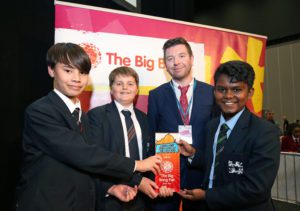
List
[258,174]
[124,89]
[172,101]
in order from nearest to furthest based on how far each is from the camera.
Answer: [258,174], [124,89], [172,101]

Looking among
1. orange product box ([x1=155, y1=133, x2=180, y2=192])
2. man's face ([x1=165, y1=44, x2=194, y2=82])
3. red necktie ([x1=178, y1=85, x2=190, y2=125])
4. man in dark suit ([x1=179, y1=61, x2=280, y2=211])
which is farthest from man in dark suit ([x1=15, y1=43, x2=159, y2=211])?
man's face ([x1=165, y1=44, x2=194, y2=82])

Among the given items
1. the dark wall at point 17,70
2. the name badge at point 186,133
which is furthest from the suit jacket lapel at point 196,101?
the dark wall at point 17,70

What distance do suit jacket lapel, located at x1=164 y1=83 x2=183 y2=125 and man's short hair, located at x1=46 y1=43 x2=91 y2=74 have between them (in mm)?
966

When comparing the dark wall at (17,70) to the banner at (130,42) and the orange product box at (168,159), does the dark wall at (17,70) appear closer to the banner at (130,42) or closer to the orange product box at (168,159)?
the banner at (130,42)

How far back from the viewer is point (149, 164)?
2012 millimetres

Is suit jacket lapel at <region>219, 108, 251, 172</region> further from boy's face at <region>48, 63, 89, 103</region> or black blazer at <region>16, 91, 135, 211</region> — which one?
boy's face at <region>48, 63, 89, 103</region>

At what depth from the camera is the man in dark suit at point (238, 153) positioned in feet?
5.36

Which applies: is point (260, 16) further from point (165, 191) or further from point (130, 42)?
point (165, 191)

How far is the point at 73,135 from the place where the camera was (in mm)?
1726

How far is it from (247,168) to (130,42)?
70.1 inches

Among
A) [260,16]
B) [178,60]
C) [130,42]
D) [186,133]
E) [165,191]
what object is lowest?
[165,191]

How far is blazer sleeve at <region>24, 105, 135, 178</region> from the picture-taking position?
1.67 meters

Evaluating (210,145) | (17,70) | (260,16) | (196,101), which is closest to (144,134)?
(210,145)

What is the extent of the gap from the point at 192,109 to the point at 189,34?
1.07m
